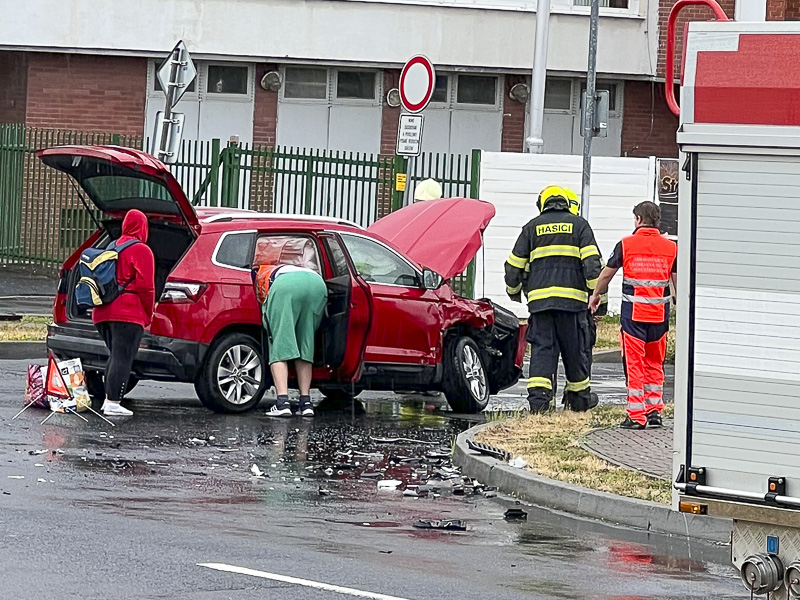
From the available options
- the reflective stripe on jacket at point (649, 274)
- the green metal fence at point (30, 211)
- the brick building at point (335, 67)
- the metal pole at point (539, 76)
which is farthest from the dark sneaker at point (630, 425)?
the brick building at point (335, 67)

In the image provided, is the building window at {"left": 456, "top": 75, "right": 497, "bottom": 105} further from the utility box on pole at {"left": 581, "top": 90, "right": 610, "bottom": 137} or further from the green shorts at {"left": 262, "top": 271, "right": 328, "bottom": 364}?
the green shorts at {"left": 262, "top": 271, "right": 328, "bottom": 364}

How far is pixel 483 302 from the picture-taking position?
14.8 meters

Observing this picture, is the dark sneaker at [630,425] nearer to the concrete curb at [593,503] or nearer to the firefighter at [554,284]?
the firefighter at [554,284]

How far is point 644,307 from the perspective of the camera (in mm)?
12680

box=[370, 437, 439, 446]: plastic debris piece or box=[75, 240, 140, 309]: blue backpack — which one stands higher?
box=[75, 240, 140, 309]: blue backpack

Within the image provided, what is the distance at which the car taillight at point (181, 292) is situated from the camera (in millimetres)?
13203

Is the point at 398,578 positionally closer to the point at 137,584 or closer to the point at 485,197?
the point at 137,584

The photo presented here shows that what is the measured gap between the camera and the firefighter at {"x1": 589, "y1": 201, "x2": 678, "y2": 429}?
1268 cm

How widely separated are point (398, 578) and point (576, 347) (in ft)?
20.5

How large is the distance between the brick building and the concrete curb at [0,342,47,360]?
1190 centimetres

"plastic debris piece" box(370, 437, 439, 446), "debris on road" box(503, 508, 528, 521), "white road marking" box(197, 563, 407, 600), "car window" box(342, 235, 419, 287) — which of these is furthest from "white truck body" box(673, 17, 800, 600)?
"car window" box(342, 235, 419, 287)

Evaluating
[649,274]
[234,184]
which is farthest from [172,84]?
[649,274]

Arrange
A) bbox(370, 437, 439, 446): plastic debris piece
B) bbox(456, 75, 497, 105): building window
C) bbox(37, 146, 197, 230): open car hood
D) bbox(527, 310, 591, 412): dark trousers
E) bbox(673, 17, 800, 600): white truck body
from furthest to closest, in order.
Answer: bbox(456, 75, 497, 105): building window
bbox(527, 310, 591, 412): dark trousers
bbox(37, 146, 197, 230): open car hood
bbox(370, 437, 439, 446): plastic debris piece
bbox(673, 17, 800, 600): white truck body

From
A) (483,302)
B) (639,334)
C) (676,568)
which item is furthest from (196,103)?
(676,568)
